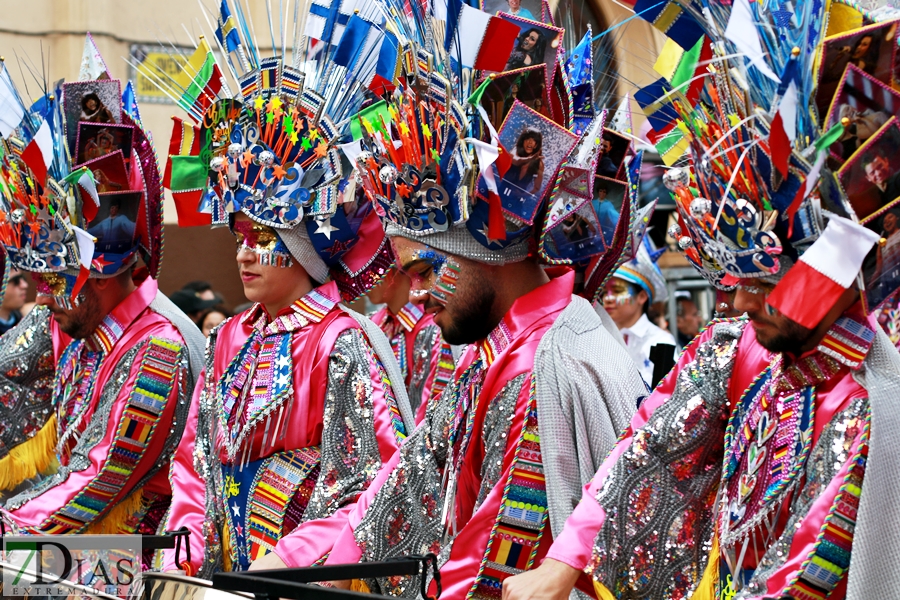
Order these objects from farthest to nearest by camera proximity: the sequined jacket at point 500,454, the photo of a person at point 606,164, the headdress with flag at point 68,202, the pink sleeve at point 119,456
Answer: the headdress with flag at point 68,202
the pink sleeve at point 119,456
the photo of a person at point 606,164
the sequined jacket at point 500,454

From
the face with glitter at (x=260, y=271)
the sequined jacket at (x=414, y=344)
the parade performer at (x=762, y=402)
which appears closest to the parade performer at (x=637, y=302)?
the sequined jacket at (x=414, y=344)

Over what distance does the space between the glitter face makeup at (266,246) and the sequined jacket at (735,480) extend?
1568 millimetres

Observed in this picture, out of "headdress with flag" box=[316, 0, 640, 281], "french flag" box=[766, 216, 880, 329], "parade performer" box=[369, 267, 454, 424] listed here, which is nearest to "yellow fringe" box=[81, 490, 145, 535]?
"headdress with flag" box=[316, 0, 640, 281]

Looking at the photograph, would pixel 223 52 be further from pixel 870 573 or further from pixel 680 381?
pixel 870 573

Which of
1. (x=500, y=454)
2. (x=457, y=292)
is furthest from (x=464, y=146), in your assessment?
(x=500, y=454)

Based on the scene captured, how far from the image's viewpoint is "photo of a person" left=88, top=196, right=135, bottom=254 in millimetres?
4613

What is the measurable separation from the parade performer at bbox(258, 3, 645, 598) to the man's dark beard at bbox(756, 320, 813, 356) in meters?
0.67

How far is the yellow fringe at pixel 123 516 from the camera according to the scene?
4.48 meters

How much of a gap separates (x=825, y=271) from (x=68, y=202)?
3.16 meters

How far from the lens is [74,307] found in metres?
4.66

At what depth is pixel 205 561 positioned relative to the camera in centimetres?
396

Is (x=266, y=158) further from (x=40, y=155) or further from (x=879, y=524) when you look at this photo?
(x=879, y=524)

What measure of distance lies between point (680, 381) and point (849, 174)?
73 centimetres

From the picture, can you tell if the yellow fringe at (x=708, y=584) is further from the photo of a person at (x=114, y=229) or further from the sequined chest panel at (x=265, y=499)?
the photo of a person at (x=114, y=229)
